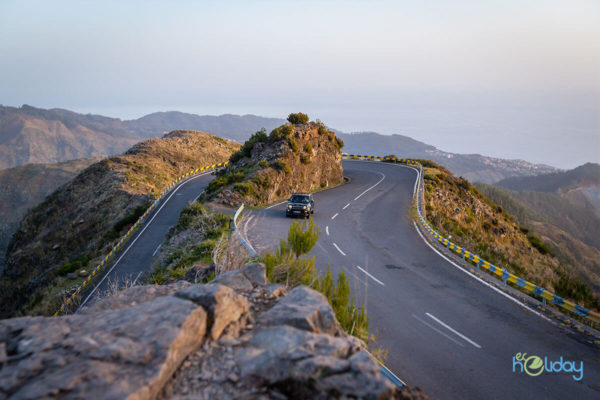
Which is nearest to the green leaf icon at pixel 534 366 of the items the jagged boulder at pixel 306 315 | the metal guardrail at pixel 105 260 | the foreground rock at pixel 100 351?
the jagged boulder at pixel 306 315

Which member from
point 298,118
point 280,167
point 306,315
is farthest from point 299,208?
point 298,118

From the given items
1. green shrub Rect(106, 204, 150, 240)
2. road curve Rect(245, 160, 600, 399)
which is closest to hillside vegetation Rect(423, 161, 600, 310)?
road curve Rect(245, 160, 600, 399)

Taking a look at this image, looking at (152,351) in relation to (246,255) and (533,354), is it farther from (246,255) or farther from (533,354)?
(533,354)

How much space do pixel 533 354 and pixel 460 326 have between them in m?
1.79

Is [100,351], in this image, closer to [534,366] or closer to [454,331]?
[454,331]

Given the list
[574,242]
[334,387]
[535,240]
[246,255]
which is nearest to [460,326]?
[246,255]

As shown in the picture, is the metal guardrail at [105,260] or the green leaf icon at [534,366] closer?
the green leaf icon at [534,366]

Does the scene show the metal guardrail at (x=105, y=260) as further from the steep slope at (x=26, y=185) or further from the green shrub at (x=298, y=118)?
the steep slope at (x=26, y=185)

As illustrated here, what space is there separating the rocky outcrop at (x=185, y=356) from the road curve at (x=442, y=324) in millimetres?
3468

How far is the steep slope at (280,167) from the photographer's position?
2897 cm

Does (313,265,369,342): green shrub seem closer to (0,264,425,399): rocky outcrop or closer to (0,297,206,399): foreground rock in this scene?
(0,264,425,399): rocky outcrop

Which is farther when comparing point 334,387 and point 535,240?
point 535,240

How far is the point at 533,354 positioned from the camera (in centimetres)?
841

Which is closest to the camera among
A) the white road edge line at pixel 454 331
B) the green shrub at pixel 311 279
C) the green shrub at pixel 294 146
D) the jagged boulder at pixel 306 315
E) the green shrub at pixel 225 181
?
the jagged boulder at pixel 306 315
